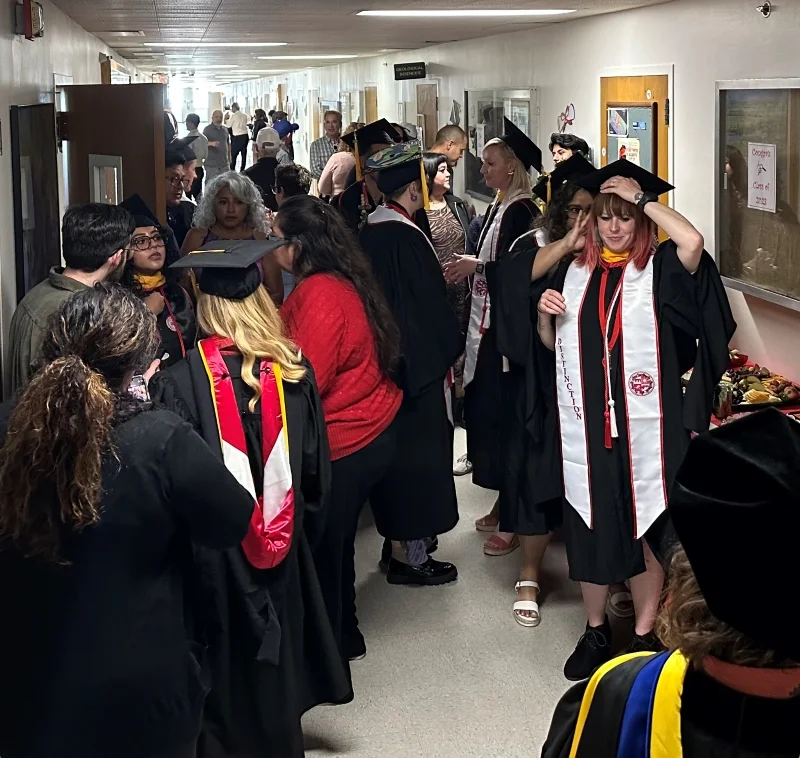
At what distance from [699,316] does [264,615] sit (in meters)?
1.75

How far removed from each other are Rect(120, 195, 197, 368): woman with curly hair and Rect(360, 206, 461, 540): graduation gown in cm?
80

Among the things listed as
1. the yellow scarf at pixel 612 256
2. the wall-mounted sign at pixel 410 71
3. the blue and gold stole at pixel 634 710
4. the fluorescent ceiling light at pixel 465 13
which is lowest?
the blue and gold stole at pixel 634 710

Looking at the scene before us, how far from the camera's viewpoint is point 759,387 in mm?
4781

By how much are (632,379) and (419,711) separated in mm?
1320

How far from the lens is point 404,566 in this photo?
489 centimetres

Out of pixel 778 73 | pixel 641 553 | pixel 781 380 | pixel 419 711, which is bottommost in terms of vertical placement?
pixel 419 711

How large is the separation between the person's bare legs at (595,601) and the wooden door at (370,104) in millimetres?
11254

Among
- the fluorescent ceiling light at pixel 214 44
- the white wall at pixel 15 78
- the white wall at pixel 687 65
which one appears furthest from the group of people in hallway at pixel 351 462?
the fluorescent ceiling light at pixel 214 44

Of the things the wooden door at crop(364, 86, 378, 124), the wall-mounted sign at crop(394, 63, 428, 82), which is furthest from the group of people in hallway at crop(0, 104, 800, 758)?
the wooden door at crop(364, 86, 378, 124)

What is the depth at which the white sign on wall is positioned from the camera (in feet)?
16.5

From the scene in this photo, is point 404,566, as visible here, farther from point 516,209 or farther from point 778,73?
point 778,73

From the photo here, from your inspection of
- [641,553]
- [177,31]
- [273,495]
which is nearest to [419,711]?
[641,553]

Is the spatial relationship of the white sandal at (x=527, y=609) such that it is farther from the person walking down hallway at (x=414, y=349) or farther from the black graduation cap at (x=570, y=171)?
the black graduation cap at (x=570, y=171)

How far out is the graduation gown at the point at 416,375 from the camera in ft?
14.4
